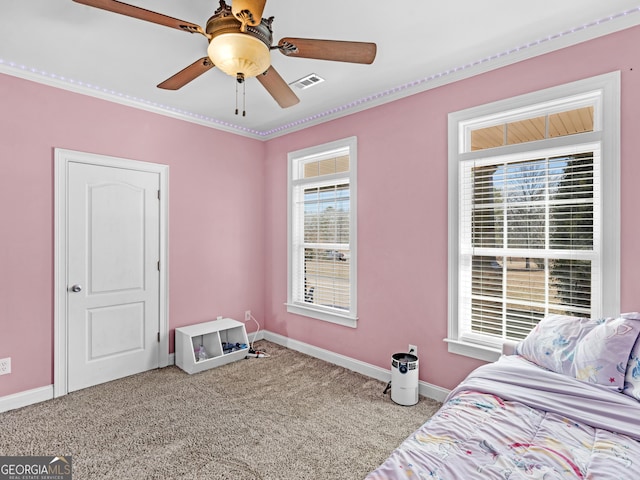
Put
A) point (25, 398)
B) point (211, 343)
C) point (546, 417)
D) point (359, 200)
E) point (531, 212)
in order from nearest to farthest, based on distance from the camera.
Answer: point (546, 417) → point (531, 212) → point (25, 398) → point (359, 200) → point (211, 343)

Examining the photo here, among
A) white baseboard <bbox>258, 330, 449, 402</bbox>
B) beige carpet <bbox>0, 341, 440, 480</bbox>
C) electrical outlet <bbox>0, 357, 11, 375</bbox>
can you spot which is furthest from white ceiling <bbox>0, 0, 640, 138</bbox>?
beige carpet <bbox>0, 341, 440, 480</bbox>

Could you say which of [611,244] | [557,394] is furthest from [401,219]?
[557,394]

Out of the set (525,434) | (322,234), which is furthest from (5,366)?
(525,434)

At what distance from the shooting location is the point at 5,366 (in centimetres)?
280

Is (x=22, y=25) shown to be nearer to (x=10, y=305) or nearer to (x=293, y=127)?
(x=10, y=305)

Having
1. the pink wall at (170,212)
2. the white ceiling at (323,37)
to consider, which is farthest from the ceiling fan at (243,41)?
the pink wall at (170,212)

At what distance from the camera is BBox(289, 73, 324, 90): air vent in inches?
118

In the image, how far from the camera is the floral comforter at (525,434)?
1.19 meters

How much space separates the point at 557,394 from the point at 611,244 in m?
1.08

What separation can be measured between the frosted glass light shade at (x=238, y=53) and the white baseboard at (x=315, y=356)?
9.02 feet

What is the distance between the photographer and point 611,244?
2.18 metres

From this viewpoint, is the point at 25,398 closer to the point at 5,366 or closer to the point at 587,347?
the point at 5,366

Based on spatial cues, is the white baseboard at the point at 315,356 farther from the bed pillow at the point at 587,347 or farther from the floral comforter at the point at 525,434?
the floral comforter at the point at 525,434

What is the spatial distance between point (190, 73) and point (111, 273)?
2.17 m
